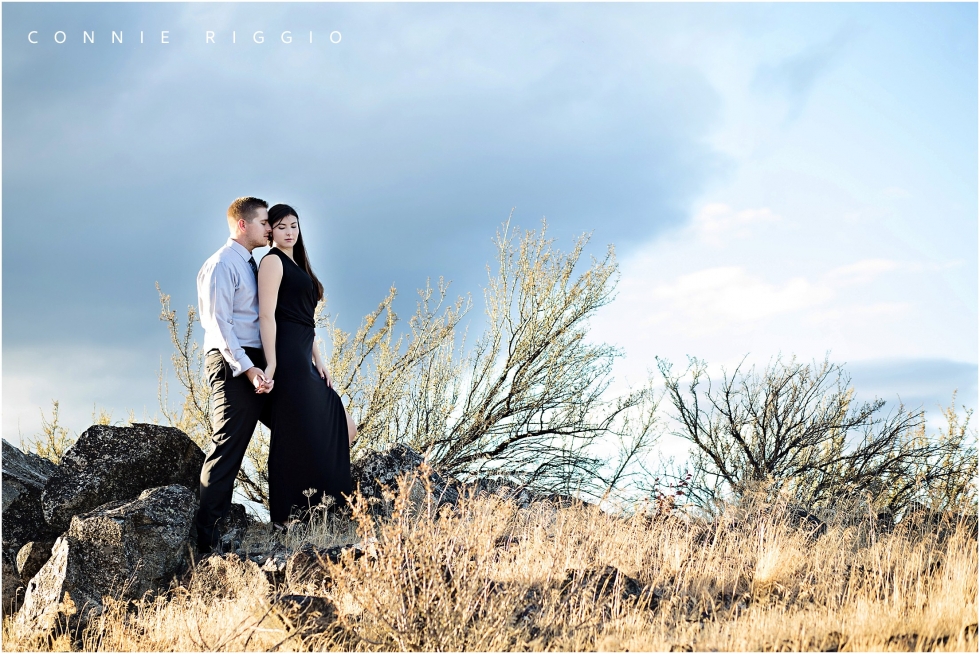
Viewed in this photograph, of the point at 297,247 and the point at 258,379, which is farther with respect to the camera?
the point at 297,247

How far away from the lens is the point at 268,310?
238 inches

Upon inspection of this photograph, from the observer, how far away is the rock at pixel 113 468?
6254mm

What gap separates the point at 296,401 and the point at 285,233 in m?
1.28

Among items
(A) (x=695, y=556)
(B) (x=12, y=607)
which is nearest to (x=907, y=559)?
(A) (x=695, y=556)

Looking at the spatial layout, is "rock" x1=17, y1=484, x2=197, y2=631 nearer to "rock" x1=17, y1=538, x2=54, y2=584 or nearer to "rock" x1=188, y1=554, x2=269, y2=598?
"rock" x1=188, y1=554, x2=269, y2=598

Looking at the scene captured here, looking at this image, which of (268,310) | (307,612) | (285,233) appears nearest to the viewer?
(307,612)

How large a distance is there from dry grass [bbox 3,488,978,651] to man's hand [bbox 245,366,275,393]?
113 centimetres

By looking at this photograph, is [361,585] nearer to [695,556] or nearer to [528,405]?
[695,556]

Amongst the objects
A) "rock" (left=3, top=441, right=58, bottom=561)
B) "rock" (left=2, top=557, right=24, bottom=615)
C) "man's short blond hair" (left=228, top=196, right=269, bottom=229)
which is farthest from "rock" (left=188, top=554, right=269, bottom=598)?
"man's short blond hair" (left=228, top=196, right=269, bottom=229)

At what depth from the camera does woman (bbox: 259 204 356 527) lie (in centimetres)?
631

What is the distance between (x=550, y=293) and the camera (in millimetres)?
9211

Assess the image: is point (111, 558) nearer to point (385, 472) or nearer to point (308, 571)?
point (308, 571)

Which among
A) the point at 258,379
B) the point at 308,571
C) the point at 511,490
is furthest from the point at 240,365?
the point at 511,490

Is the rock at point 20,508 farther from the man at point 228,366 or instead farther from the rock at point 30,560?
the man at point 228,366
